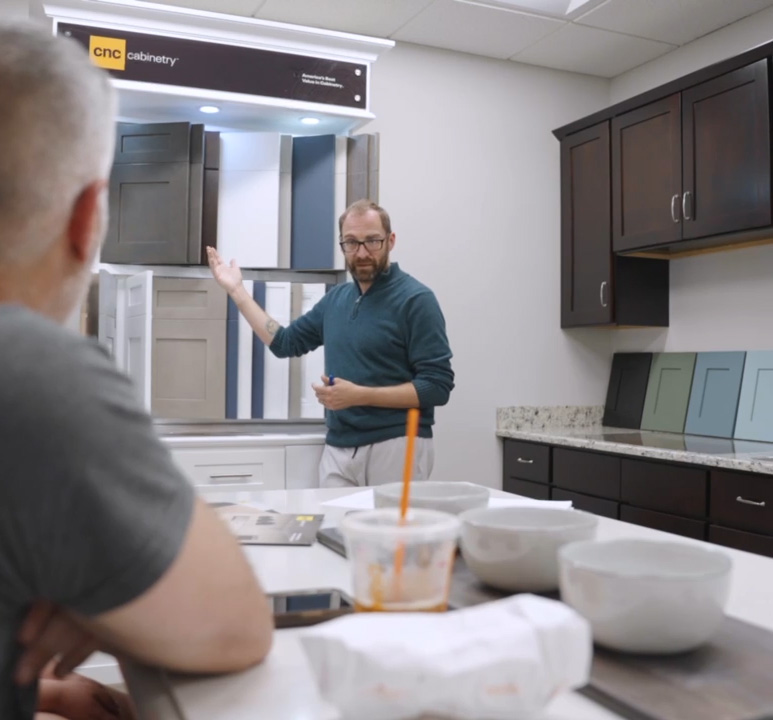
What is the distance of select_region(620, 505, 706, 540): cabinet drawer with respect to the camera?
2848 millimetres

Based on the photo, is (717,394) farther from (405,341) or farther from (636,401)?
(405,341)

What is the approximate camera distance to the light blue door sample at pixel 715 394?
3.43 meters

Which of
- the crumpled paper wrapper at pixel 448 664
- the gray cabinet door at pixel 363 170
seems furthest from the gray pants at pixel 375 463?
the crumpled paper wrapper at pixel 448 664

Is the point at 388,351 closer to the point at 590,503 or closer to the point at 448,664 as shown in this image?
the point at 590,503

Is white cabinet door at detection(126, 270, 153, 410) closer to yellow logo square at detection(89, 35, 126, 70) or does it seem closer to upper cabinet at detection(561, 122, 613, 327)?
yellow logo square at detection(89, 35, 126, 70)

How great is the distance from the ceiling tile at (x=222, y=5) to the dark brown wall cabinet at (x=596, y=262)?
1625 mm

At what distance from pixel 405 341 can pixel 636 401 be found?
1.67 meters

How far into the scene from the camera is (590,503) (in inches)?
131

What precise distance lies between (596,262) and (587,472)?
1038mm

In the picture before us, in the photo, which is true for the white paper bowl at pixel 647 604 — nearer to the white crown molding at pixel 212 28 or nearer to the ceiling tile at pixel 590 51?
the white crown molding at pixel 212 28

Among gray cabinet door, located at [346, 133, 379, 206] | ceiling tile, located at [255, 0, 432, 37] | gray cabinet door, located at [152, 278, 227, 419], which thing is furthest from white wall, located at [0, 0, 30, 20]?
gray cabinet door, located at [346, 133, 379, 206]

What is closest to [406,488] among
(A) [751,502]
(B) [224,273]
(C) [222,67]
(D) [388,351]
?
(D) [388,351]

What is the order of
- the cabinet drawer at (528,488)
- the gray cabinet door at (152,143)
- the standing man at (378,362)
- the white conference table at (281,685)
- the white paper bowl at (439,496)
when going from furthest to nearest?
the cabinet drawer at (528,488)
the gray cabinet door at (152,143)
the standing man at (378,362)
the white paper bowl at (439,496)
the white conference table at (281,685)

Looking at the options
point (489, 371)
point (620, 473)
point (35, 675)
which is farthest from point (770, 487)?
point (35, 675)
